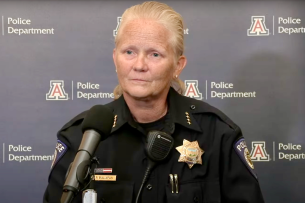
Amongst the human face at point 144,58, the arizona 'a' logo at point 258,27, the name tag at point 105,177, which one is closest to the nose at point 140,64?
the human face at point 144,58

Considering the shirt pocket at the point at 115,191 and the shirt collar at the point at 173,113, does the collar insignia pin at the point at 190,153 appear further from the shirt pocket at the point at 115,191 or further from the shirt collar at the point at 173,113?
the shirt pocket at the point at 115,191

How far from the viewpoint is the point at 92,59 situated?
251cm

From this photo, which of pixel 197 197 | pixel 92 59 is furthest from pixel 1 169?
pixel 197 197

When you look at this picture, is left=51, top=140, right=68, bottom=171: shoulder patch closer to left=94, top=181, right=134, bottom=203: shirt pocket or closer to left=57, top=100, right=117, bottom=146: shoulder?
left=57, top=100, right=117, bottom=146: shoulder

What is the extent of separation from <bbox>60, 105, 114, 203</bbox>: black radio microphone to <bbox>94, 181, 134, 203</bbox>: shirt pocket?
39 centimetres

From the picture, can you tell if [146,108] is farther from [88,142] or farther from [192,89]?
[192,89]

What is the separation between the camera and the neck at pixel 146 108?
5.51 ft

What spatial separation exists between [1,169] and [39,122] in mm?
307

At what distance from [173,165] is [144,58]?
0.38m

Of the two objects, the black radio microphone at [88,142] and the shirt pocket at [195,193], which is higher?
the black radio microphone at [88,142]

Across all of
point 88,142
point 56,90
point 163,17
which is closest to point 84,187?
point 88,142

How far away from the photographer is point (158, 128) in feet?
5.61

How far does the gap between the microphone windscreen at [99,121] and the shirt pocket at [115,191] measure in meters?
0.39

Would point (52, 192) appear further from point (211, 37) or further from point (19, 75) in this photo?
point (211, 37)
